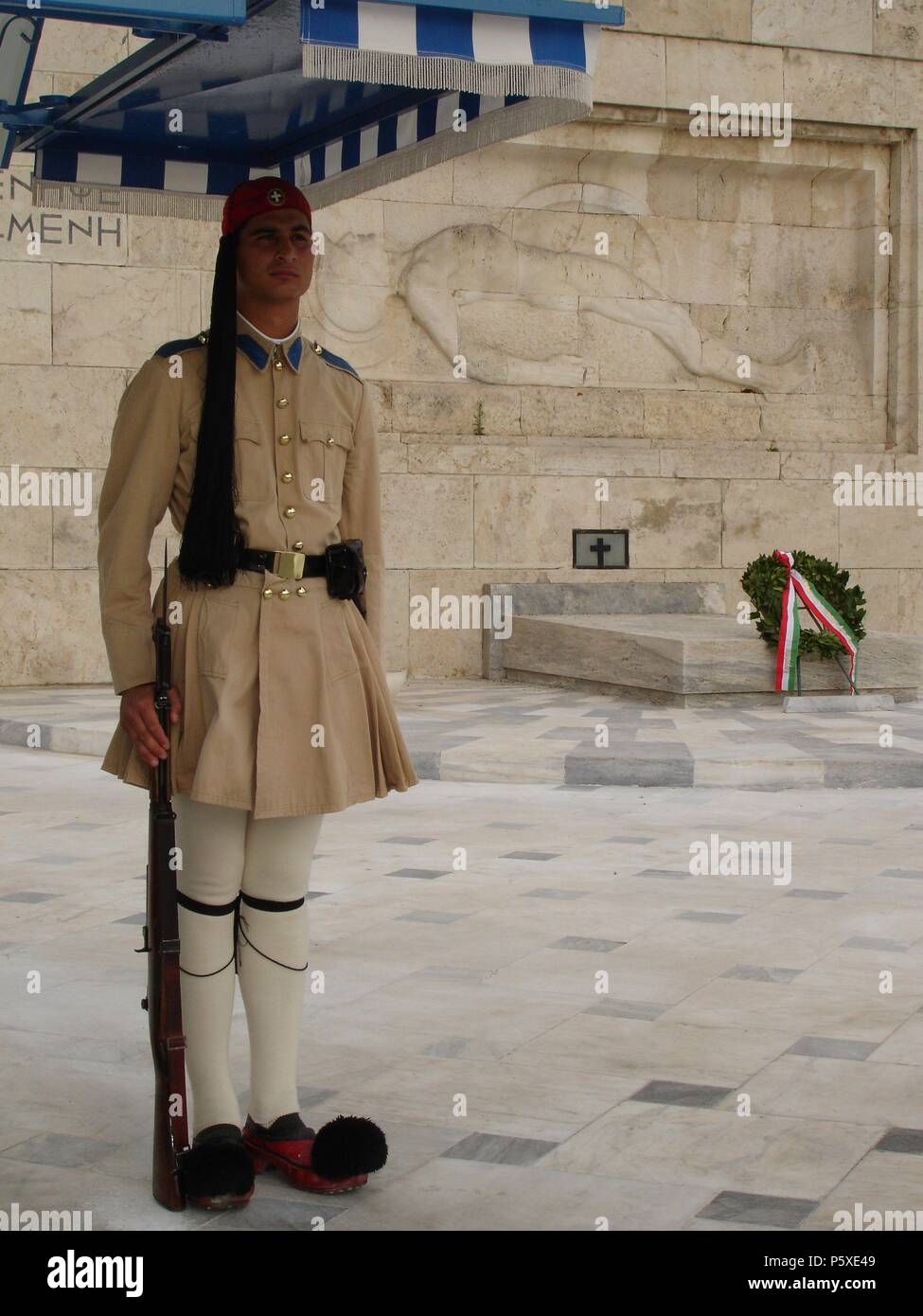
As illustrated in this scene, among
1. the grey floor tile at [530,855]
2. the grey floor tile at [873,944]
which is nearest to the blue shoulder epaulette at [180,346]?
the grey floor tile at [873,944]

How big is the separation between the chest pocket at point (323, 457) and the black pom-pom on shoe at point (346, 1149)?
1.28 meters

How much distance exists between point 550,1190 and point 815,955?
216 centimetres

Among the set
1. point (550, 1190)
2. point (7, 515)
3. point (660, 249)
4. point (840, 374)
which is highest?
point (660, 249)

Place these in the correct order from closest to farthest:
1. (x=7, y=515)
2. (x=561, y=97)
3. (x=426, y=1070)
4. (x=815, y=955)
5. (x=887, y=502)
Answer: (x=561, y=97)
(x=426, y=1070)
(x=815, y=955)
(x=7, y=515)
(x=887, y=502)

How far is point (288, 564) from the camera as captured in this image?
11.4ft

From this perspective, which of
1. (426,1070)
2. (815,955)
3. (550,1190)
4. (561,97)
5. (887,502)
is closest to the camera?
(550,1190)

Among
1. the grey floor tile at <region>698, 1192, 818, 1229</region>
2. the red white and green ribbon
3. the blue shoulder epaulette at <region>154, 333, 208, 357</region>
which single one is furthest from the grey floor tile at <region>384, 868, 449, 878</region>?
the red white and green ribbon

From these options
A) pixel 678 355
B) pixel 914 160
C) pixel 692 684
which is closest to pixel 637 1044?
pixel 692 684

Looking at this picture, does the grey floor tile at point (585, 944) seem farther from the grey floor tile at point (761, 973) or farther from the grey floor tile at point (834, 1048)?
the grey floor tile at point (834, 1048)

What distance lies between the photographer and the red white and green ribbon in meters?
11.2

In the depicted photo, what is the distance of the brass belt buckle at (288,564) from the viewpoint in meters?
3.47

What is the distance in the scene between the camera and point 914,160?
1543 cm

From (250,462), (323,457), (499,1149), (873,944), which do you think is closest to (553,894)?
(873,944)

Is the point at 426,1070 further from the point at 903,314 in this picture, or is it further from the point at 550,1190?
the point at 903,314
